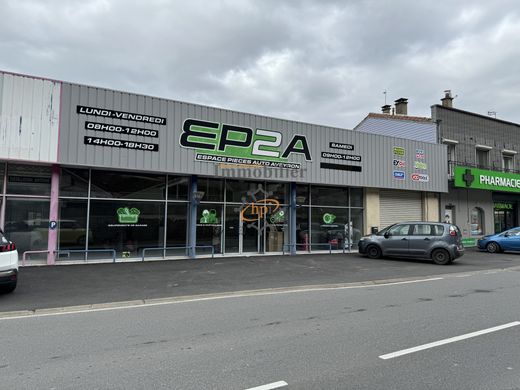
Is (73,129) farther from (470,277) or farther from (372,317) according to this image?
(470,277)

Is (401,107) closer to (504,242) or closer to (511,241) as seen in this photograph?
(504,242)

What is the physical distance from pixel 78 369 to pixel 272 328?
9.00 ft

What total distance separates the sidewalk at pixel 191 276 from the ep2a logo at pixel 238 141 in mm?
4130

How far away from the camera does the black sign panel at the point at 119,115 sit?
13.1 metres

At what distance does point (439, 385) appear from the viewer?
157 inches

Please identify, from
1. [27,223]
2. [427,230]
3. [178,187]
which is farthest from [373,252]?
[27,223]

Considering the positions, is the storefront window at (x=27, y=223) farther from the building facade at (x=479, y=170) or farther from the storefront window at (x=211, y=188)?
the building facade at (x=479, y=170)

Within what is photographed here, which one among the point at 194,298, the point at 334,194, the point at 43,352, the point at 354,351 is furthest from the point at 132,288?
the point at 334,194

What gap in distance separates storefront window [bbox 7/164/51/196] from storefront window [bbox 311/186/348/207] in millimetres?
10748

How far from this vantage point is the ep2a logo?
14.9 meters

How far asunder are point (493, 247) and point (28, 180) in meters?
21.2

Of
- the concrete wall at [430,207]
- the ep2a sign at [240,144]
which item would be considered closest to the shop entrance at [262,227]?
the ep2a sign at [240,144]

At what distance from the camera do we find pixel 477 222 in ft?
82.7

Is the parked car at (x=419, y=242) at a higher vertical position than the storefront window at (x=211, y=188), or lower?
lower
